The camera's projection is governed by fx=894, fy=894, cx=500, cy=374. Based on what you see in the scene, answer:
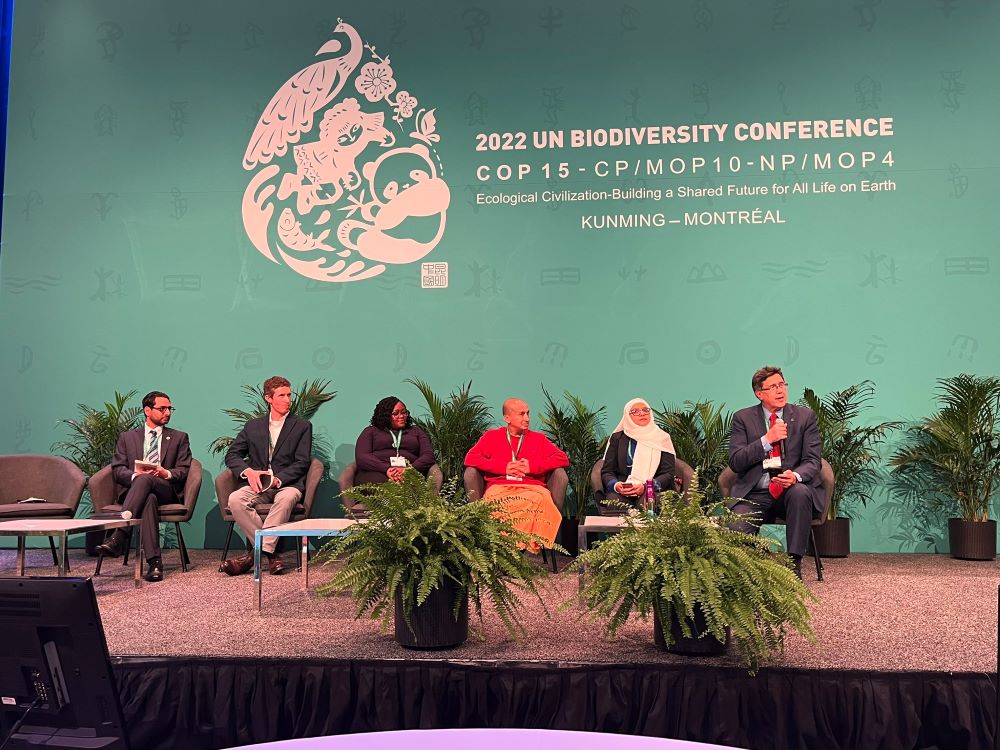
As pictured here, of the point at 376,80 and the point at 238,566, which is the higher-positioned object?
the point at 376,80

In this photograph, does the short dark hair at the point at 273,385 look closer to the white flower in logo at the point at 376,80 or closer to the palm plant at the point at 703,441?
the white flower in logo at the point at 376,80

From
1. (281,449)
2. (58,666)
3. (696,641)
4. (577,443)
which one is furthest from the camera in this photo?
(577,443)

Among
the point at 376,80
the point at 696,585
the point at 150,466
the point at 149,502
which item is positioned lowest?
the point at 696,585

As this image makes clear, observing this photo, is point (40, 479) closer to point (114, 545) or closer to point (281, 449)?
point (114, 545)

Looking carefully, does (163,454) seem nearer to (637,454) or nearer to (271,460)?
(271,460)

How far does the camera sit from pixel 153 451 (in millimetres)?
6012

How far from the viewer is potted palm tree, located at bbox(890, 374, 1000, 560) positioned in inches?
236

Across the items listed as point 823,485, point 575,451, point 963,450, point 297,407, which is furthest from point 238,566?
point 963,450

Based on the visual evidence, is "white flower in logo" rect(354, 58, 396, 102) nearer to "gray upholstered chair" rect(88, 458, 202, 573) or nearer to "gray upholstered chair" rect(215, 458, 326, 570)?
"gray upholstered chair" rect(215, 458, 326, 570)

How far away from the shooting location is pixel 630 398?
6.66m

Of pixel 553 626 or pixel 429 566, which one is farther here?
pixel 553 626

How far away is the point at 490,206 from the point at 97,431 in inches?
135

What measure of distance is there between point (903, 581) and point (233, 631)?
371cm

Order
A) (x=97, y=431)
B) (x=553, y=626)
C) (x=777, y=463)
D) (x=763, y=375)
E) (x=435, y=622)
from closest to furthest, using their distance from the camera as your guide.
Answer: (x=435, y=622)
(x=553, y=626)
(x=777, y=463)
(x=763, y=375)
(x=97, y=431)
